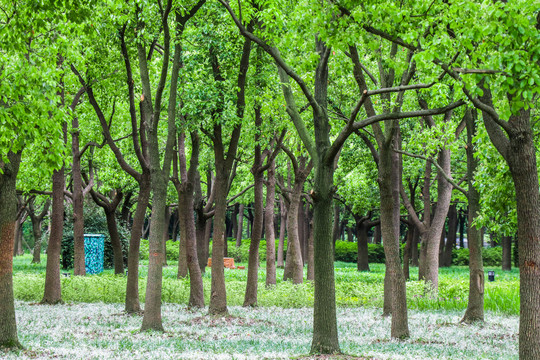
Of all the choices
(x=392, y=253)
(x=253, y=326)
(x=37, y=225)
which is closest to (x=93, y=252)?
(x=37, y=225)

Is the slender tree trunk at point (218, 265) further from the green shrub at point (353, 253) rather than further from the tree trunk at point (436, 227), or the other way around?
the green shrub at point (353, 253)

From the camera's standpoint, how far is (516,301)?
16.3 m

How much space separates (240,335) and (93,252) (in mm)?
19740

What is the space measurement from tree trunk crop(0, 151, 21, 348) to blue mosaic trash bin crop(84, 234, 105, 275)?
19834mm

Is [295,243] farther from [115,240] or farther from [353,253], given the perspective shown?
[353,253]

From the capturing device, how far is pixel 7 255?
31.7 feet

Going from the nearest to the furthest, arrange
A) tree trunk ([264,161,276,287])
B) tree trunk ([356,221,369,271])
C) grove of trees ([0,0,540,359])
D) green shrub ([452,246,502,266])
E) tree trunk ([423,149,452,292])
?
grove of trees ([0,0,540,359]), tree trunk ([423,149,452,292]), tree trunk ([264,161,276,287]), tree trunk ([356,221,369,271]), green shrub ([452,246,502,266])

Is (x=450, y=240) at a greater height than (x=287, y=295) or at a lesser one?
greater

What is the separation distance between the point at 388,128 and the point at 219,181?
5.11 m

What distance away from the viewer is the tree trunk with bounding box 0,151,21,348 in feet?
30.5

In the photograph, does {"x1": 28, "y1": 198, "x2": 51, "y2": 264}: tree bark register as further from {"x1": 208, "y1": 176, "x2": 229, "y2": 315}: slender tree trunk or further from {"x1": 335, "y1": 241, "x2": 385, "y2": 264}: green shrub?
{"x1": 208, "y1": 176, "x2": 229, "y2": 315}: slender tree trunk

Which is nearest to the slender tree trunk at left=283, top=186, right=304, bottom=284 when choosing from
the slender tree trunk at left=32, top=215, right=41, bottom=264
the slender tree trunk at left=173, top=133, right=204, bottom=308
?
the slender tree trunk at left=173, top=133, right=204, bottom=308

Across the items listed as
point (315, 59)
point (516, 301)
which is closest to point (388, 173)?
point (315, 59)

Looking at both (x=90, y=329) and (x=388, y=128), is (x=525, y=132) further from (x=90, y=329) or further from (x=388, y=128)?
(x=90, y=329)
